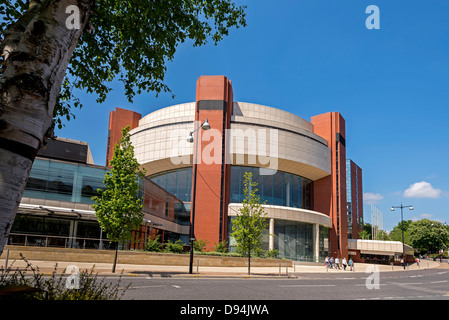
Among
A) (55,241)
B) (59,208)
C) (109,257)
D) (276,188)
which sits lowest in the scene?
(109,257)

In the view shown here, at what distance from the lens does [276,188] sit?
51.5 meters

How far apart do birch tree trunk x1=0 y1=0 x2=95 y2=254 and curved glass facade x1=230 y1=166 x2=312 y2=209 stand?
4370 centimetres

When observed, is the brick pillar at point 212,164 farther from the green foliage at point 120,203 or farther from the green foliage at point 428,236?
the green foliage at point 428,236

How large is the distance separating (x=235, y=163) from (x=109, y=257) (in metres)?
26.7

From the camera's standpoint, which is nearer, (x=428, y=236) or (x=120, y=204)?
(x=120, y=204)

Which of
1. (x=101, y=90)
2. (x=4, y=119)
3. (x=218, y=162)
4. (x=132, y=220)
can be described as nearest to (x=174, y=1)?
(x=101, y=90)

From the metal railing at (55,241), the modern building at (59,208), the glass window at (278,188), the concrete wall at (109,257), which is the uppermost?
the glass window at (278,188)

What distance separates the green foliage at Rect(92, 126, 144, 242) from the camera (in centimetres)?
2022

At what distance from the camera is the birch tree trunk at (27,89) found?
10.6ft

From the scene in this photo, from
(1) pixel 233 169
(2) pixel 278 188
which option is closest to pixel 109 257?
(1) pixel 233 169

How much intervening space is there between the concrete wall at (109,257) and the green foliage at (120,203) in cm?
378

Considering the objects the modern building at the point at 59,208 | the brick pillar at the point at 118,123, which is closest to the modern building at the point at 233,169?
the brick pillar at the point at 118,123

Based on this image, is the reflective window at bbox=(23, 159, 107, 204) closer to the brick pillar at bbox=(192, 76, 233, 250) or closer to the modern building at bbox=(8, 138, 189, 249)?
the modern building at bbox=(8, 138, 189, 249)

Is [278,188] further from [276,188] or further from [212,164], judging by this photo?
[212,164]
